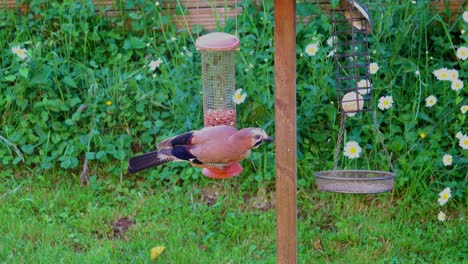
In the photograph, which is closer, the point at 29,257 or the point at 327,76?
the point at 29,257

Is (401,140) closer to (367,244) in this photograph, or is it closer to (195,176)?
(367,244)

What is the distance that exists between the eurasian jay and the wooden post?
5.1 inches

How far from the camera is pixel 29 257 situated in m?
3.63

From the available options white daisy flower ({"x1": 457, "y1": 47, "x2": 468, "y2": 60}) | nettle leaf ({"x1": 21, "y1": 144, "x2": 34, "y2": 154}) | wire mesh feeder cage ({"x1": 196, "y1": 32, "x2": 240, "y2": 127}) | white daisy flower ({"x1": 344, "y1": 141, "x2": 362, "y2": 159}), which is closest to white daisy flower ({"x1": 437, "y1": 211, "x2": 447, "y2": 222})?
white daisy flower ({"x1": 344, "y1": 141, "x2": 362, "y2": 159})

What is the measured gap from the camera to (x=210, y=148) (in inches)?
108

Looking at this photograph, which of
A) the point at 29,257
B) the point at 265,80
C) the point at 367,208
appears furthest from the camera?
the point at 265,80

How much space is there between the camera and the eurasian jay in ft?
9.00

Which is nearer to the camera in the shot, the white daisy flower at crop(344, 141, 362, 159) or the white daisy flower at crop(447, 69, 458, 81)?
the white daisy flower at crop(344, 141, 362, 159)

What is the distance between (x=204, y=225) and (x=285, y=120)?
144 centimetres

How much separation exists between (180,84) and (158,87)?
19 centimetres

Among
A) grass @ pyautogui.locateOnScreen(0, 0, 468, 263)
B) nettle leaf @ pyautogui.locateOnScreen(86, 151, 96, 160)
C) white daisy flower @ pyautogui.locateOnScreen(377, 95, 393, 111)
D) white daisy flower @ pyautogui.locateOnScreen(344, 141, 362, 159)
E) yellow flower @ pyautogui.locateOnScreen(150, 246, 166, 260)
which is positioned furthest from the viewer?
nettle leaf @ pyautogui.locateOnScreen(86, 151, 96, 160)

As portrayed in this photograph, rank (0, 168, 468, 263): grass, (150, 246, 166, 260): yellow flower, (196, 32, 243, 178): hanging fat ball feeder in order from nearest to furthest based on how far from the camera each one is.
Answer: (196, 32, 243, 178): hanging fat ball feeder, (150, 246, 166, 260): yellow flower, (0, 168, 468, 263): grass

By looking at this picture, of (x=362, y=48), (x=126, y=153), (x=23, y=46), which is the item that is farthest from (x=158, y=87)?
(x=362, y=48)

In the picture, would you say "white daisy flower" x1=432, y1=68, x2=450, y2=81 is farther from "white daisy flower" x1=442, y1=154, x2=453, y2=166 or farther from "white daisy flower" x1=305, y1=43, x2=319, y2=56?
"white daisy flower" x1=305, y1=43, x2=319, y2=56
